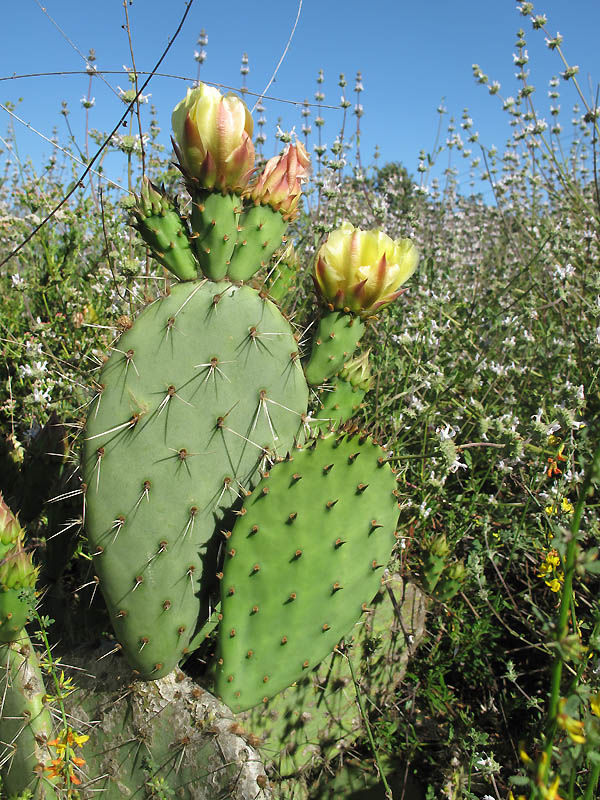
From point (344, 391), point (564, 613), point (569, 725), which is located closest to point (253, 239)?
point (344, 391)

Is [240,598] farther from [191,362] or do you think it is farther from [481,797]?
[481,797]

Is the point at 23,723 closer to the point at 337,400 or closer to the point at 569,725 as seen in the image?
the point at 337,400

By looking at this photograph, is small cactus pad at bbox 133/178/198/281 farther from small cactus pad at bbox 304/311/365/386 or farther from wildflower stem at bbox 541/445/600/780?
wildflower stem at bbox 541/445/600/780

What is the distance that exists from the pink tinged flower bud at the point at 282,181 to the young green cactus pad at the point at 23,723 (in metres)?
1.11

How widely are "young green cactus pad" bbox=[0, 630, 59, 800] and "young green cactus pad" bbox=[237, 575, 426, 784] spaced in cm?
48

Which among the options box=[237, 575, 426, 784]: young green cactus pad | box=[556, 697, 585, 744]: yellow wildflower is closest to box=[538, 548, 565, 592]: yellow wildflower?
box=[237, 575, 426, 784]: young green cactus pad

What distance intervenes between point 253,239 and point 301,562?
766mm

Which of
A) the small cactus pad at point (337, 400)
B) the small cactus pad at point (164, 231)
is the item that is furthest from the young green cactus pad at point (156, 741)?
the small cactus pad at point (164, 231)

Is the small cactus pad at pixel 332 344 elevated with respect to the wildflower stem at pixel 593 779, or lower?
elevated

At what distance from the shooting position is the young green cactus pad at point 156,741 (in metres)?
1.36

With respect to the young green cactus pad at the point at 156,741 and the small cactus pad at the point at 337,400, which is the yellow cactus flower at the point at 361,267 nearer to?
the small cactus pad at the point at 337,400

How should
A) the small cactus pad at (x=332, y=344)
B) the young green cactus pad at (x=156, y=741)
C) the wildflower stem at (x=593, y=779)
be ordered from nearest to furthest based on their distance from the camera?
the wildflower stem at (x=593, y=779)
the young green cactus pad at (x=156, y=741)
the small cactus pad at (x=332, y=344)

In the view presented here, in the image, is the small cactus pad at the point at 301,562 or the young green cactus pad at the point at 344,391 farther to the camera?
the young green cactus pad at the point at 344,391

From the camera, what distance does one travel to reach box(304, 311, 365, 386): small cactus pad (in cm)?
158
